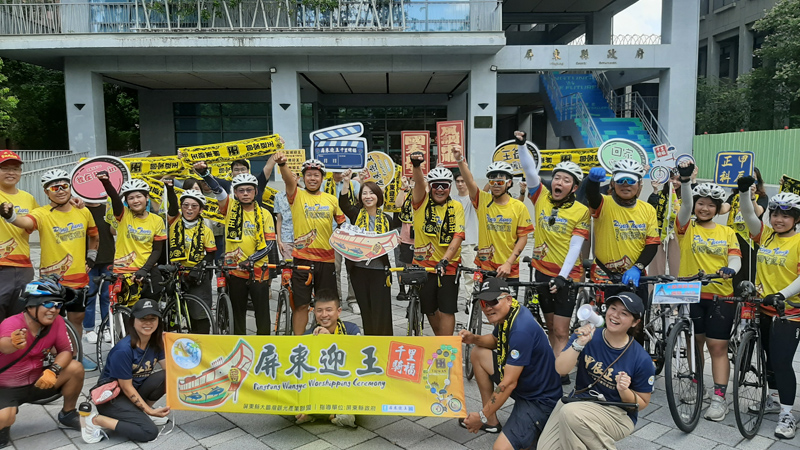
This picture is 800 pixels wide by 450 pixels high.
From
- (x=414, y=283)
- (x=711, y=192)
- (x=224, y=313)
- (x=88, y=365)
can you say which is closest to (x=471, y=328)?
(x=414, y=283)

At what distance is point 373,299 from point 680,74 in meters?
15.7

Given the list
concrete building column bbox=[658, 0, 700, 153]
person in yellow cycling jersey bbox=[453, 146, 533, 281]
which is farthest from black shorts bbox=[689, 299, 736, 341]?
concrete building column bbox=[658, 0, 700, 153]

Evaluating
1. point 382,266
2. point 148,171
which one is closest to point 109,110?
point 148,171

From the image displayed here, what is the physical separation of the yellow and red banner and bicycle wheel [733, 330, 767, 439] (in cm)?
234

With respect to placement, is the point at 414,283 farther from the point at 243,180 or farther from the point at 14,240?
the point at 14,240

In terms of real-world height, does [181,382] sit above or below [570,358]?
below

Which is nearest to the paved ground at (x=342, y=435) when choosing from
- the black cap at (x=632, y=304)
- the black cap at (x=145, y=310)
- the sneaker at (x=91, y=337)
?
the black cap at (x=145, y=310)

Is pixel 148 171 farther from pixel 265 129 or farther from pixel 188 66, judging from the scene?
pixel 265 129

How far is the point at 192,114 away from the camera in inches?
878

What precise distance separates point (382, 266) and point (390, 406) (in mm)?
1680

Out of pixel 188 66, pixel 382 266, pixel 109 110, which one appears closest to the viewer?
pixel 382 266

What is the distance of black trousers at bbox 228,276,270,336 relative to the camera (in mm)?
6250

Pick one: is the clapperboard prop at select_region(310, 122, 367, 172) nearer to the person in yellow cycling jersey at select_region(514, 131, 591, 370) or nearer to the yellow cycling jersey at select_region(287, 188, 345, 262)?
the yellow cycling jersey at select_region(287, 188, 345, 262)

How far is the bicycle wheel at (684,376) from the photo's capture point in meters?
4.64
